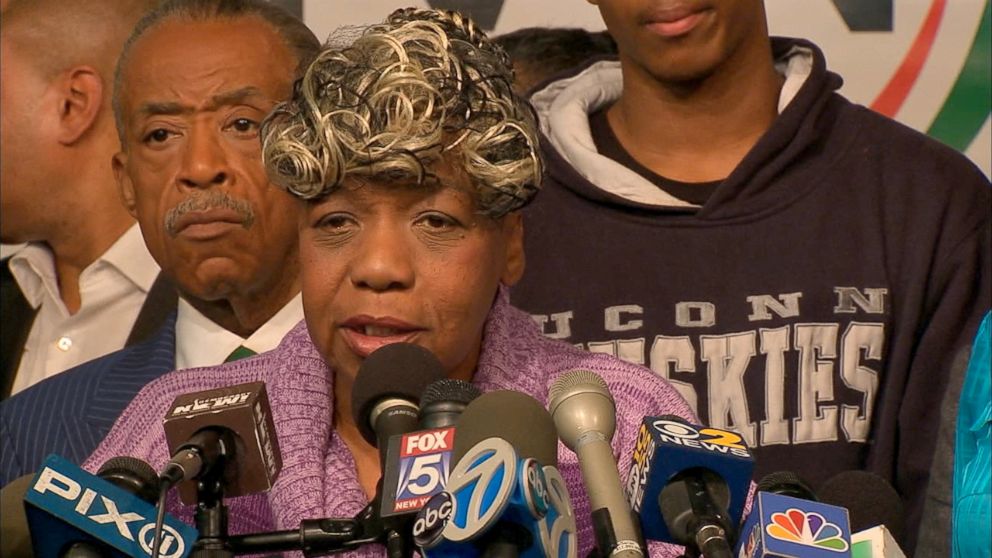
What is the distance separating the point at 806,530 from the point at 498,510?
1.16 ft

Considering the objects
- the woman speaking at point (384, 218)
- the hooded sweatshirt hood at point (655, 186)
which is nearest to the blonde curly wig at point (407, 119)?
the woman speaking at point (384, 218)

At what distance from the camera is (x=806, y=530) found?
186 cm

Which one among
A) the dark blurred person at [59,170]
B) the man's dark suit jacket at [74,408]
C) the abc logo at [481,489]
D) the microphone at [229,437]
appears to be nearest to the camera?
the abc logo at [481,489]

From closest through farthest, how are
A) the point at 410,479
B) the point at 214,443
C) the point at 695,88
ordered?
1. the point at 410,479
2. the point at 214,443
3. the point at 695,88

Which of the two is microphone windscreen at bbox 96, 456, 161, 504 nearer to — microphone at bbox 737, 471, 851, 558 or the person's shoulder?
microphone at bbox 737, 471, 851, 558

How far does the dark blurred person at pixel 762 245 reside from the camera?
3.15 meters

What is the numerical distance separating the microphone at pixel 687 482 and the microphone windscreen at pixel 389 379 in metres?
0.26

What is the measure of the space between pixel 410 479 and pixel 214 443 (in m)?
0.27

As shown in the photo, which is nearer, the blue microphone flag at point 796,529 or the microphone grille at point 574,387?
the blue microphone flag at point 796,529

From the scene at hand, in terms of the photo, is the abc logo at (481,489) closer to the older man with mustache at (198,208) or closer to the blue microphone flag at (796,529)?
the blue microphone flag at (796,529)

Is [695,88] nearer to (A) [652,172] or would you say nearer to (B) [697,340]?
(A) [652,172]

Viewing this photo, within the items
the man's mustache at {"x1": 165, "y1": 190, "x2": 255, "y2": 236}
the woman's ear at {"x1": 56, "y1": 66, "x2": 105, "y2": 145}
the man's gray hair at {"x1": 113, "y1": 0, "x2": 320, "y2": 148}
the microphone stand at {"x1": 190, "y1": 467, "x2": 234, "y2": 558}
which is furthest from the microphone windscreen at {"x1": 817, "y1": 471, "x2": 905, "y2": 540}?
the woman's ear at {"x1": 56, "y1": 66, "x2": 105, "y2": 145}

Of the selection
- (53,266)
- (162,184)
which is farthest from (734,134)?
(53,266)

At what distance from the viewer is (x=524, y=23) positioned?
150 inches
